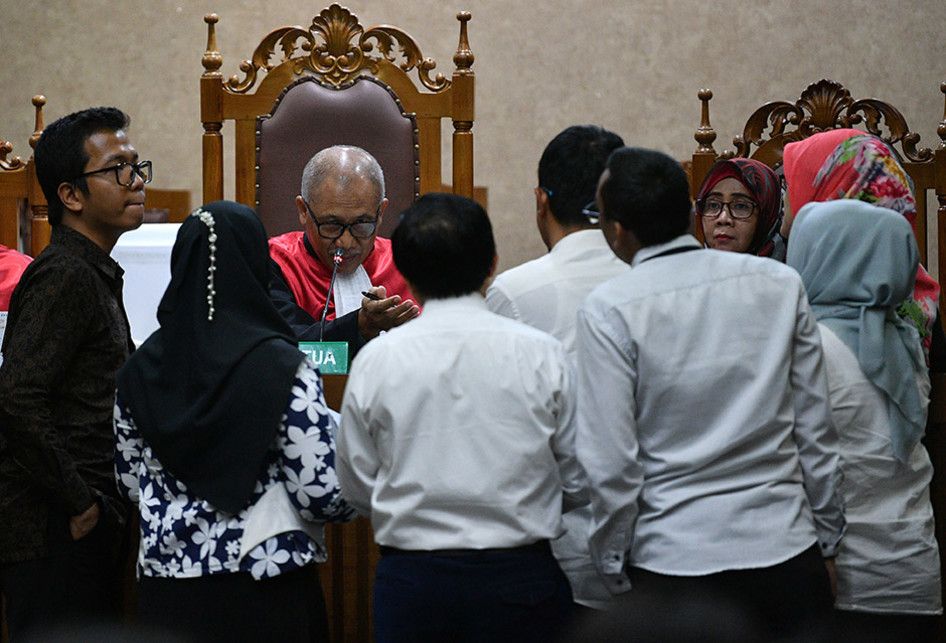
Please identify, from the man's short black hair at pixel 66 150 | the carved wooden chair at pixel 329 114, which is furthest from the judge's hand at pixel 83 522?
the carved wooden chair at pixel 329 114

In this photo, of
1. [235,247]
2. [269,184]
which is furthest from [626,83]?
[235,247]

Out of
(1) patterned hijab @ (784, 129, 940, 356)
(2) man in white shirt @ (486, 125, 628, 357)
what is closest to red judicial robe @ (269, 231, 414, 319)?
(1) patterned hijab @ (784, 129, 940, 356)

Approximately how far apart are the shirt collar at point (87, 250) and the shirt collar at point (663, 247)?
104cm

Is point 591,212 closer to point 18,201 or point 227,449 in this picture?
point 227,449

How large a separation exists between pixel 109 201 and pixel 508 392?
43.4 inches

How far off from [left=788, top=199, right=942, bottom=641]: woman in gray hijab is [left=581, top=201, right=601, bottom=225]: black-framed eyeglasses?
1.50ft

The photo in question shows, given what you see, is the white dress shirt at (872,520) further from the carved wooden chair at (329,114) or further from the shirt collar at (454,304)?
the carved wooden chair at (329,114)

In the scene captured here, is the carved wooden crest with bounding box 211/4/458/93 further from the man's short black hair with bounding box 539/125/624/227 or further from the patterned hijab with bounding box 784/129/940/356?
the man's short black hair with bounding box 539/125/624/227

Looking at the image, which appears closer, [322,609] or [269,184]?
[322,609]

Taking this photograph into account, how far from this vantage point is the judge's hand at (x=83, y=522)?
2.26 meters

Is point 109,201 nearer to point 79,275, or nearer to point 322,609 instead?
point 79,275

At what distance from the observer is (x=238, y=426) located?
1951 millimetres

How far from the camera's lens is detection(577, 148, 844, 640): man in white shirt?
6.04 feet

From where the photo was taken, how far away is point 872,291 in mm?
2248
